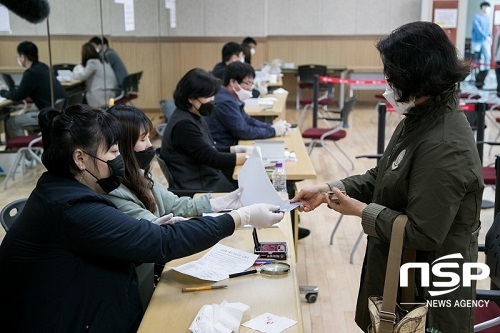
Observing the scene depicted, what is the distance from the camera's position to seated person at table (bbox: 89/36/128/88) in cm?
598

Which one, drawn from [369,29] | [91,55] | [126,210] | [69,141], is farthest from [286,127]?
[369,29]

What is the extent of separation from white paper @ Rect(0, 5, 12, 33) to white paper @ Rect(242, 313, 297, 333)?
8.11ft

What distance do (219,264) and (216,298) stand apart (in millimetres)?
283

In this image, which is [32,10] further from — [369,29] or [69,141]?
[369,29]

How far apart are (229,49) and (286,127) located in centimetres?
309

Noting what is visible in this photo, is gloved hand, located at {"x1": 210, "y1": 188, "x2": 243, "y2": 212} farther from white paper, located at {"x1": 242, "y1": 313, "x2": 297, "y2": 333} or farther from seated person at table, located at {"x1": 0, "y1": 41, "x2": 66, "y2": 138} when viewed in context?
seated person at table, located at {"x1": 0, "y1": 41, "x2": 66, "y2": 138}

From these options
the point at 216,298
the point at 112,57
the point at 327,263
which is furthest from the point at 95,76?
the point at 216,298

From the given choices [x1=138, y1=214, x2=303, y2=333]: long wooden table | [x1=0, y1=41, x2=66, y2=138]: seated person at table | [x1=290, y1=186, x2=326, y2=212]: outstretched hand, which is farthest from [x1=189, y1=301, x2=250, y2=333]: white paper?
[x1=0, y1=41, x2=66, y2=138]: seated person at table

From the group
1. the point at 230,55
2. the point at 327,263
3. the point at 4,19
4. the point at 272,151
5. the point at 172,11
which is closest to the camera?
the point at 4,19

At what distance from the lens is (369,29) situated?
12.5 metres

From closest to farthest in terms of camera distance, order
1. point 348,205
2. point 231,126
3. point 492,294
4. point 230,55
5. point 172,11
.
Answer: point 348,205 → point 492,294 → point 231,126 → point 230,55 → point 172,11

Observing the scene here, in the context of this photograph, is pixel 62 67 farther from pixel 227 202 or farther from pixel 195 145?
pixel 227 202

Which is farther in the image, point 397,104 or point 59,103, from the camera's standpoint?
point 59,103

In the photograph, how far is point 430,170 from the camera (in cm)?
178
